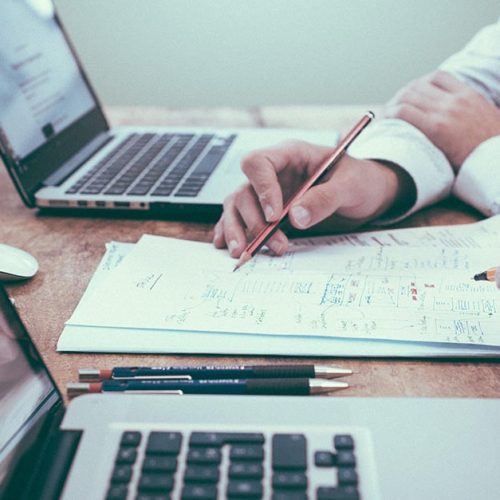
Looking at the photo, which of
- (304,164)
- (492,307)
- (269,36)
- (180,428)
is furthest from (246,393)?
(269,36)

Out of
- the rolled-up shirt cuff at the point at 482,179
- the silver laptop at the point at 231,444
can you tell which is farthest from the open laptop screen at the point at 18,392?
the rolled-up shirt cuff at the point at 482,179

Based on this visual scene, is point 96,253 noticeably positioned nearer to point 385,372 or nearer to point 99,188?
point 99,188

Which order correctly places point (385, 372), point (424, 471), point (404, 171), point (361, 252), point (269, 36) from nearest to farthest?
1. point (424, 471)
2. point (385, 372)
3. point (361, 252)
4. point (404, 171)
5. point (269, 36)

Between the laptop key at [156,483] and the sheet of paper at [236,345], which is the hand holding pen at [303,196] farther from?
the laptop key at [156,483]

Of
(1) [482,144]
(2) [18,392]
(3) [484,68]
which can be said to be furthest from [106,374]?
(3) [484,68]

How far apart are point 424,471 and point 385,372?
0.11m

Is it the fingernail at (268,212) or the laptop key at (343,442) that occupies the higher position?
the fingernail at (268,212)

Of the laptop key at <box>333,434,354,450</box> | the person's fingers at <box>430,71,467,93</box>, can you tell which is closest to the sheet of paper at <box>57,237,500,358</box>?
the laptop key at <box>333,434,354,450</box>

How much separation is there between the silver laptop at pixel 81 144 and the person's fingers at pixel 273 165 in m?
0.08

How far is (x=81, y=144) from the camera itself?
87cm

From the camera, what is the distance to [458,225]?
0.63 metres

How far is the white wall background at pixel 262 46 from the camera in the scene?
6.05ft

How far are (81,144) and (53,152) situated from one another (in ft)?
0.30

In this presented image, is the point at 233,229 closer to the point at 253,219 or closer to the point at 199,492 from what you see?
the point at 253,219
